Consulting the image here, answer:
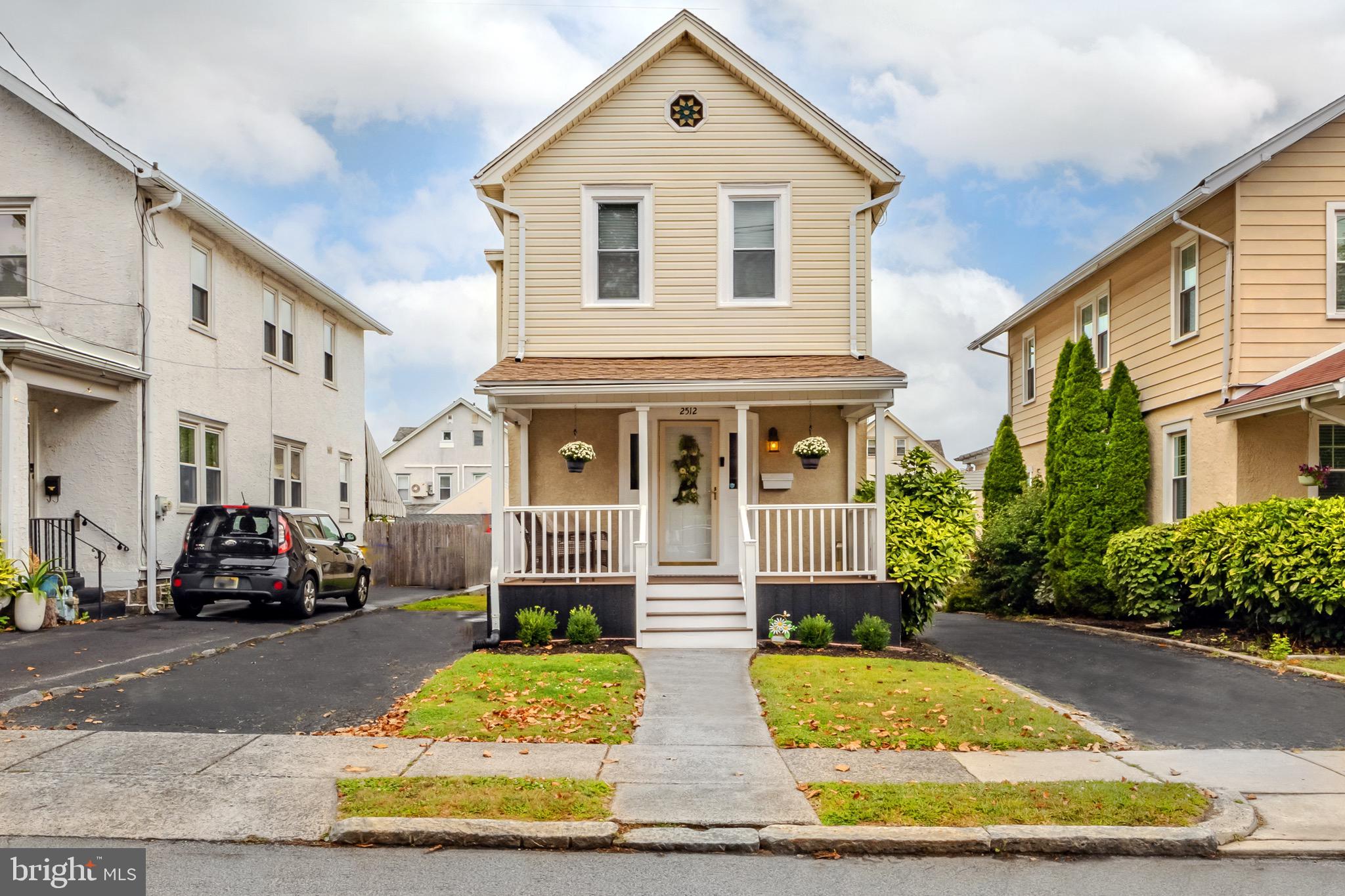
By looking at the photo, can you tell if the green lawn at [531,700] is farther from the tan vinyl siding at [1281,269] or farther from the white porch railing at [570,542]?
the tan vinyl siding at [1281,269]

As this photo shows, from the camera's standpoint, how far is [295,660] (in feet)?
36.1

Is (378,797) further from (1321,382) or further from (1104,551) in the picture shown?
(1104,551)

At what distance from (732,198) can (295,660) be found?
324 inches

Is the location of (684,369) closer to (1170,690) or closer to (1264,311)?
(1170,690)

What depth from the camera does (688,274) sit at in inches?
567

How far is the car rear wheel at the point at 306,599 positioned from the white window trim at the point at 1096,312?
13490 millimetres

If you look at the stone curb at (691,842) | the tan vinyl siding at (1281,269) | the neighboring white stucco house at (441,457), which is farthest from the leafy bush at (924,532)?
the neighboring white stucco house at (441,457)

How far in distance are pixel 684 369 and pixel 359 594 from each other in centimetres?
812

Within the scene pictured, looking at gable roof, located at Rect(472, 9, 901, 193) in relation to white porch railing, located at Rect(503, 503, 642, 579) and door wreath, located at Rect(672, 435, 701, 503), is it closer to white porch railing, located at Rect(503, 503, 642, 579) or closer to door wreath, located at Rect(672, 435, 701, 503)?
door wreath, located at Rect(672, 435, 701, 503)

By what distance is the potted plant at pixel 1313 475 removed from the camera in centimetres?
1381

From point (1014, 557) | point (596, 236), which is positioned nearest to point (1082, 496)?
point (1014, 557)

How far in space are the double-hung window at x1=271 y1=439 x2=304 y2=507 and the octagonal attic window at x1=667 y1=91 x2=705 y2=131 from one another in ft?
34.2

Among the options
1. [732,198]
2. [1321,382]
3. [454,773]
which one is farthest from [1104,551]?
[454,773]

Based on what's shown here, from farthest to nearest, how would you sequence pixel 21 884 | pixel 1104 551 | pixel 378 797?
pixel 1104 551
pixel 378 797
pixel 21 884
